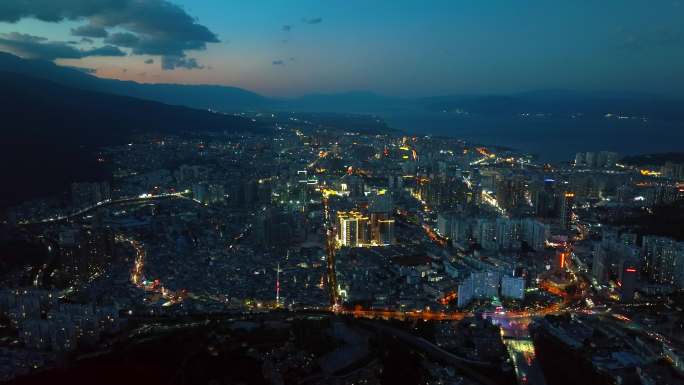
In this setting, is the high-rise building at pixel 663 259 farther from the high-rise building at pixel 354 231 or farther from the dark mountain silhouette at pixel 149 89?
the dark mountain silhouette at pixel 149 89

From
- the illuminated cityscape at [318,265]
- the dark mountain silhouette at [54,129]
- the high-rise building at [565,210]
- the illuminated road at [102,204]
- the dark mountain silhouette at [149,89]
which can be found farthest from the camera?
the dark mountain silhouette at [149,89]

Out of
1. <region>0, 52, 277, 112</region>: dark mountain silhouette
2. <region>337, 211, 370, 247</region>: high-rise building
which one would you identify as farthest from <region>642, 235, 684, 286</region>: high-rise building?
<region>0, 52, 277, 112</region>: dark mountain silhouette

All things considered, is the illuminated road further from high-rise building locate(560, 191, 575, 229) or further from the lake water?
the lake water

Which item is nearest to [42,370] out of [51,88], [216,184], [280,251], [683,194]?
[280,251]

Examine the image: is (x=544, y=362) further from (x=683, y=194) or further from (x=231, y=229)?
(x=683, y=194)

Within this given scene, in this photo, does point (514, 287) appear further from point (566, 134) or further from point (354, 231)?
point (566, 134)

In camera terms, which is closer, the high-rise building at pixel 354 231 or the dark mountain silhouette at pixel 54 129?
the high-rise building at pixel 354 231

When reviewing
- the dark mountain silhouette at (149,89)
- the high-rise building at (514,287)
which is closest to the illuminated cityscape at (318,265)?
the high-rise building at (514,287)

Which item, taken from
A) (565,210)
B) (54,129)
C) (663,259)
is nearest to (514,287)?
(663,259)
